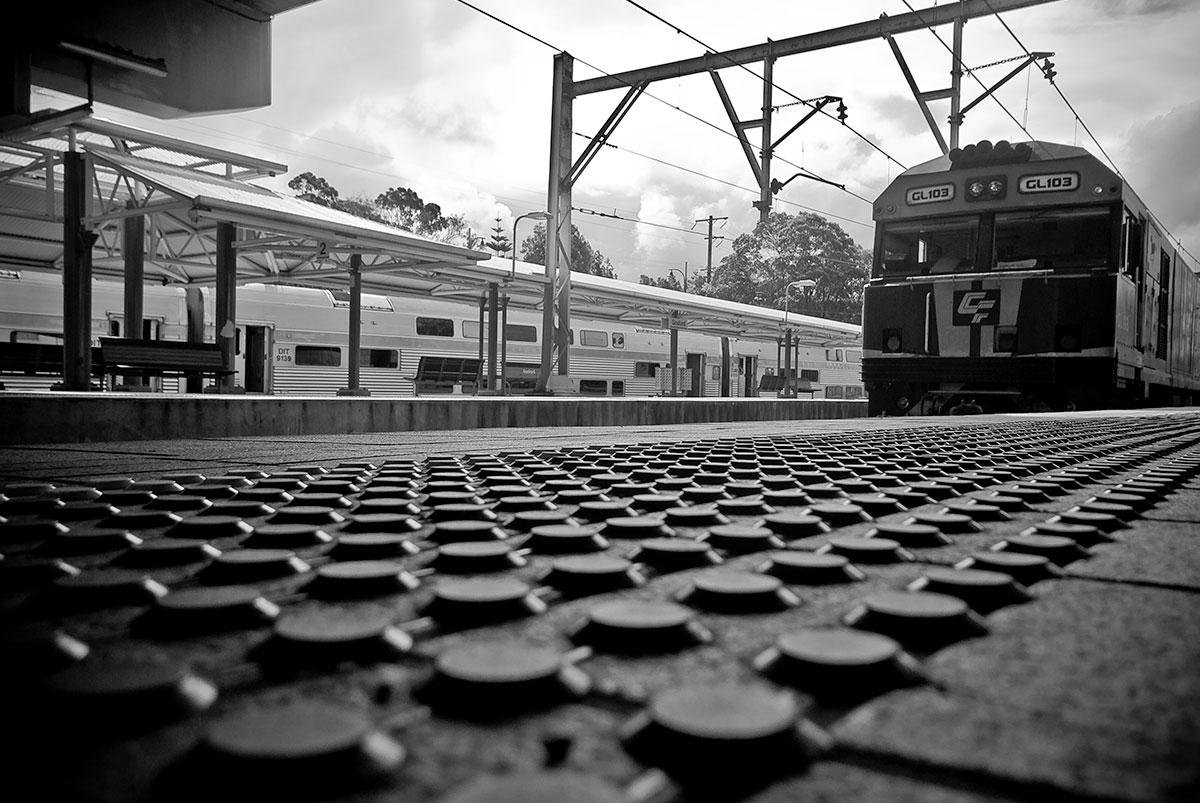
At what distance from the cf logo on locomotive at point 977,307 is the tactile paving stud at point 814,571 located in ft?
33.6

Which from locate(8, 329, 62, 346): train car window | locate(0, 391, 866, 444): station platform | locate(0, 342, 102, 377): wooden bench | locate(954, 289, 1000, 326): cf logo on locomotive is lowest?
locate(0, 391, 866, 444): station platform

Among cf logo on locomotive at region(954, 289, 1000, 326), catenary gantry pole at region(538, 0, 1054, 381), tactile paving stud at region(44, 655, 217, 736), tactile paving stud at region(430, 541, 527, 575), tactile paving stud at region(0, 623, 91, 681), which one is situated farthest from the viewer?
catenary gantry pole at region(538, 0, 1054, 381)

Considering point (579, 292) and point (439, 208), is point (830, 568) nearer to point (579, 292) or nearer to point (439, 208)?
point (579, 292)

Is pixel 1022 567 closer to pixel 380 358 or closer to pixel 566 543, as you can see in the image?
pixel 566 543

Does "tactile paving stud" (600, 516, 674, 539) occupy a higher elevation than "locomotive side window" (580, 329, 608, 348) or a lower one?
lower

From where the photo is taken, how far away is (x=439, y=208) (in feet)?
288

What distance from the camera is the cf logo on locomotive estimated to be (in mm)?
10328

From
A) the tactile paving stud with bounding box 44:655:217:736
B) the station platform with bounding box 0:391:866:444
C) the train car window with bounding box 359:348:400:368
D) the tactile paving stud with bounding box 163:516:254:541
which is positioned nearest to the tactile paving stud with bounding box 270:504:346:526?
the tactile paving stud with bounding box 163:516:254:541

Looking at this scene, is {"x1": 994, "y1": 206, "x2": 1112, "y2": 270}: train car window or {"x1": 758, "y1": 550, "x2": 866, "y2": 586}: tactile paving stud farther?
{"x1": 994, "y1": 206, "x2": 1112, "y2": 270}: train car window

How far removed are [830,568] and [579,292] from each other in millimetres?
20849

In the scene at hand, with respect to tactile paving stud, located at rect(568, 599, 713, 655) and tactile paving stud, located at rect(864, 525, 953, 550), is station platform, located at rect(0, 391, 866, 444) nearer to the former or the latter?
tactile paving stud, located at rect(864, 525, 953, 550)

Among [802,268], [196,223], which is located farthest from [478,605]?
[802,268]

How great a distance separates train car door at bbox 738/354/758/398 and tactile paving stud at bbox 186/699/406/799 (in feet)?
110

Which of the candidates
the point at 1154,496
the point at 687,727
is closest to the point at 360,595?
the point at 687,727
